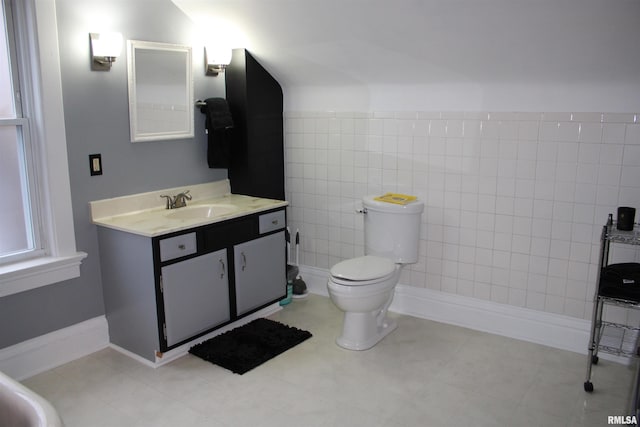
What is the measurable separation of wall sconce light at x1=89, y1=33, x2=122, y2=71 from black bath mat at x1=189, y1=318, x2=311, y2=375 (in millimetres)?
1757

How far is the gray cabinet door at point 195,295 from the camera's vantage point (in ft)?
10.3

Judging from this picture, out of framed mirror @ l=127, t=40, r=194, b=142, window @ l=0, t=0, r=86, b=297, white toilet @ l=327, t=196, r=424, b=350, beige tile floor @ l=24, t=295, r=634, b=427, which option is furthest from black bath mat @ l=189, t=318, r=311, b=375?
framed mirror @ l=127, t=40, r=194, b=142

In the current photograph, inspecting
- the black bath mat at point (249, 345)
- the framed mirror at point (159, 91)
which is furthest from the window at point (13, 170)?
the black bath mat at point (249, 345)

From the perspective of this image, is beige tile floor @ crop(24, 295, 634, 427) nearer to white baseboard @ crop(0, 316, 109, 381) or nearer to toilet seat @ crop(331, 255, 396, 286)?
white baseboard @ crop(0, 316, 109, 381)

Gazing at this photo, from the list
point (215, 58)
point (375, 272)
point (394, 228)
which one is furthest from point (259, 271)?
point (215, 58)

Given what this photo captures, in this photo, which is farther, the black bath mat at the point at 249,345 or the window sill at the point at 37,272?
the black bath mat at the point at 249,345

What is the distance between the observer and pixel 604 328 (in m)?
3.29

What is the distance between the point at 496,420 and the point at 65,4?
3082 mm

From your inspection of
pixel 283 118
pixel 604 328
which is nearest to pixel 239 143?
pixel 283 118

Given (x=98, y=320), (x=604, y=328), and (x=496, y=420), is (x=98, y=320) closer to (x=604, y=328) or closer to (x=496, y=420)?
(x=496, y=420)

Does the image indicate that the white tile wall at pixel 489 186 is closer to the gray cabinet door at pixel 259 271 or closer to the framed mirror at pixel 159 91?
the gray cabinet door at pixel 259 271

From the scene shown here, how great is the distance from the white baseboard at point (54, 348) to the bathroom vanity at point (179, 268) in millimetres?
93

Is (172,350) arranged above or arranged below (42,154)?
below

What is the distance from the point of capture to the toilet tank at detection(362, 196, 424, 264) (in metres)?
3.53
